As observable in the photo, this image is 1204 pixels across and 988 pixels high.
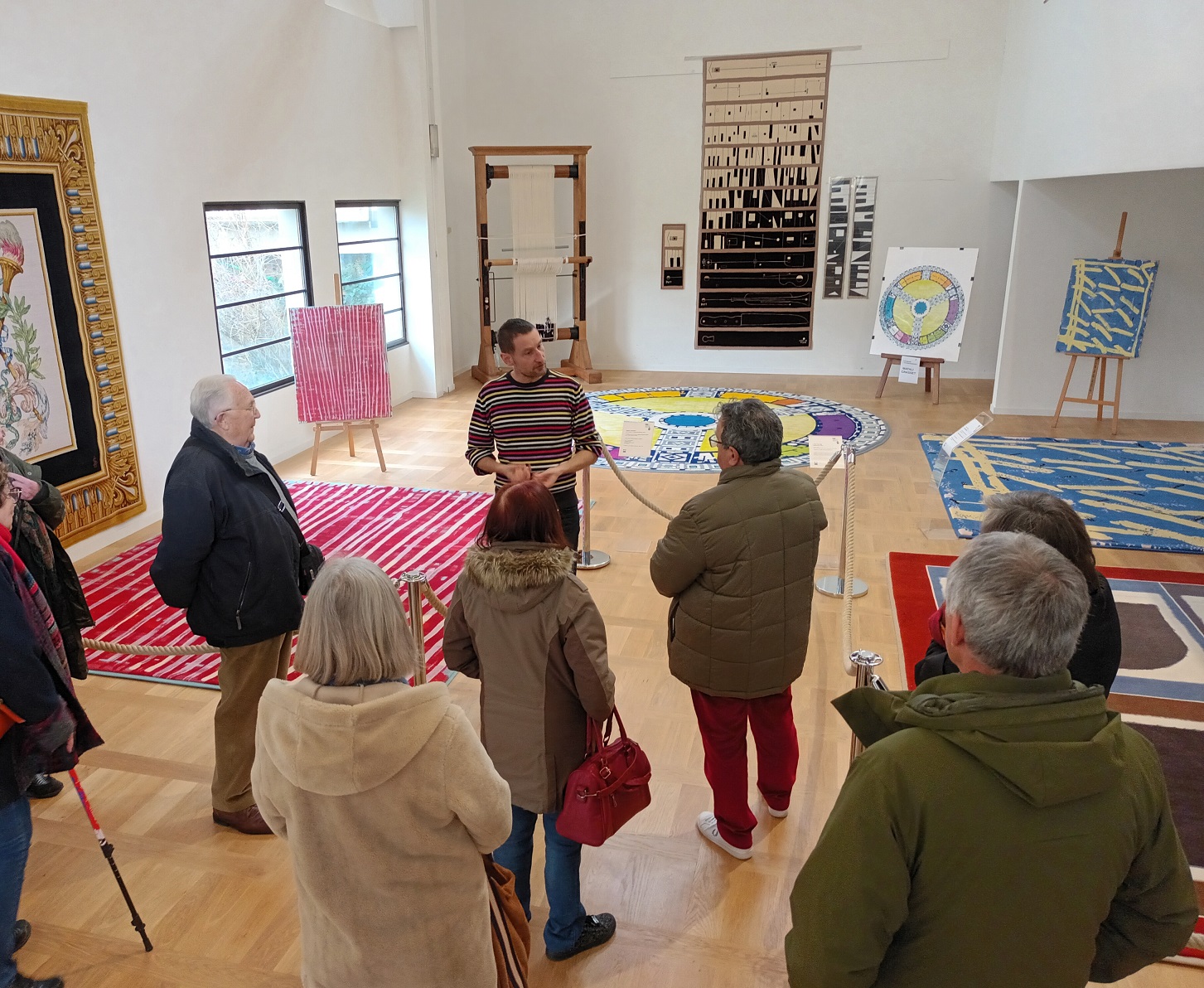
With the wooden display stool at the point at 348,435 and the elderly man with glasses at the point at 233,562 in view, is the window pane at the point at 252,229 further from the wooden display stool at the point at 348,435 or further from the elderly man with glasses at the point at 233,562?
the elderly man with glasses at the point at 233,562

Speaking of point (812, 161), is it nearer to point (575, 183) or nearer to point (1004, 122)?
point (1004, 122)

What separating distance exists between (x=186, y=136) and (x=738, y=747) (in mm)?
5647

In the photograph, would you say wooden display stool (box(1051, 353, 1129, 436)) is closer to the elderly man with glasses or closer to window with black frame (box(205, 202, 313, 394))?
window with black frame (box(205, 202, 313, 394))

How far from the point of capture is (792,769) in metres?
3.01

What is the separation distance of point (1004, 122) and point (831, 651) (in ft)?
24.7

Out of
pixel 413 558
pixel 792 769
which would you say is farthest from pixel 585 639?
pixel 413 558

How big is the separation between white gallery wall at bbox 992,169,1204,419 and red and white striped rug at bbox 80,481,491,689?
567 centimetres

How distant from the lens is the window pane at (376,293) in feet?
28.7

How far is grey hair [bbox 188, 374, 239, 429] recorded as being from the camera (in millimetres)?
2693

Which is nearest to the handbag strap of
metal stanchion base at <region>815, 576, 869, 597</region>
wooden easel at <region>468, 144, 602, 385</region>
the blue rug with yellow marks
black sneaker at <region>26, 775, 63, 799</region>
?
black sneaker at <region>26, 775, 63, 799</region>

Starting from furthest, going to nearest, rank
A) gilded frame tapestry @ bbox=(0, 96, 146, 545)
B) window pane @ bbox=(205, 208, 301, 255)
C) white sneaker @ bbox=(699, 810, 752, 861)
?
window pane @ bbox=(205, 208, 301, 255) → gilded frame tapestry @ bbox=(0, 96, 146, 545) → white sneaker @ bbox=(699, 810, 752, 861)

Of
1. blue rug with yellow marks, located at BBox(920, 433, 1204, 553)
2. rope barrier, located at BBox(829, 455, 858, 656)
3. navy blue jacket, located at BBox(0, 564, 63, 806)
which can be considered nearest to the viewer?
navy blue jacket, located at BBox(0, 564, 63, 806)

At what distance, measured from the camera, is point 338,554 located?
553cm

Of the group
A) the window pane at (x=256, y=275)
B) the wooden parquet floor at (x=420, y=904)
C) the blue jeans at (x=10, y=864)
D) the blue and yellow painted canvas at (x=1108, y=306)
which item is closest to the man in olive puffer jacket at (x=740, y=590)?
the wooden parquet floor at (x=420, y=904)
